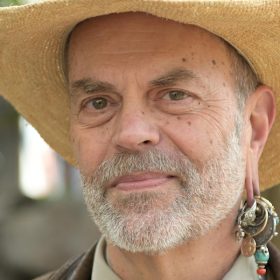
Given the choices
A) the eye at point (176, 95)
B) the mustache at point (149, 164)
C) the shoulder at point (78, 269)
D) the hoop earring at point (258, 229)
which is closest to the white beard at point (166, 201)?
the mustache at point (149, 164)

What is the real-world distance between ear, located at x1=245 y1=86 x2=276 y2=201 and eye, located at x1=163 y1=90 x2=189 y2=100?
0.98 ft

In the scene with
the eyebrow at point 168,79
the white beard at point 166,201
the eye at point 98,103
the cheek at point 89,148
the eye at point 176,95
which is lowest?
the white beard at point 166,201

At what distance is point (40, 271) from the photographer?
8.55 metres

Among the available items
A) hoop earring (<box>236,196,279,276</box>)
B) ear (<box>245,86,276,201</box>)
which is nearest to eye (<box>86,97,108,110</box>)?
ear (<box>245,86,276,201</box>)

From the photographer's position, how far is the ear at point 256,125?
3947mm

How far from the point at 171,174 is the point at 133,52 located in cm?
50

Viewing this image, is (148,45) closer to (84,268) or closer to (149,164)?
(149,164)

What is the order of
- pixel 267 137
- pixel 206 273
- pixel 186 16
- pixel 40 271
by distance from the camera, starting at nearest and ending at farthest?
pixel 186 16 < pixel 206 273 < pixel 267 137 < pixel 40 271

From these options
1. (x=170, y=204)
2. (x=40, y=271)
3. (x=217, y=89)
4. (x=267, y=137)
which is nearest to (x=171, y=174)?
(x=170, y=204)

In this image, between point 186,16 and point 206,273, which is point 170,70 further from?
point 206,273

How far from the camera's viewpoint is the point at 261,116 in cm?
402

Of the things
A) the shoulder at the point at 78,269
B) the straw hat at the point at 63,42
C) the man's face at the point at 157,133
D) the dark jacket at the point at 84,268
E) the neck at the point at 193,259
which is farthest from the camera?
the shoulder at the point at 78,269

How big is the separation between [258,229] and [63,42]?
3.68 feet

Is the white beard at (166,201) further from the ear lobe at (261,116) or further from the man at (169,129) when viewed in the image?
the ear lobe at (261,116)
